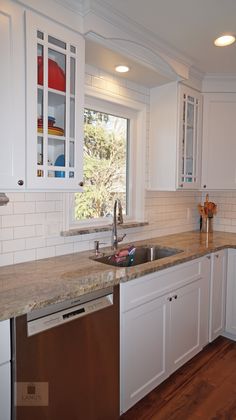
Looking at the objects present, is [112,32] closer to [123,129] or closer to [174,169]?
[123,129]

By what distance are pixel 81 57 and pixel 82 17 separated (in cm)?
24

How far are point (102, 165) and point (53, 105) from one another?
35.1 inches

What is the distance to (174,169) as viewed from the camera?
258 centimetres

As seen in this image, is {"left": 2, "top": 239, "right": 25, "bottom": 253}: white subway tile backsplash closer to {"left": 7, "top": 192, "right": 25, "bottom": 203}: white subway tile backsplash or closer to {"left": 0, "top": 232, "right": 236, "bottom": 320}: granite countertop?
{"left": 0, "top": 232, "right": 236, "bottom": 320}: granite countertop

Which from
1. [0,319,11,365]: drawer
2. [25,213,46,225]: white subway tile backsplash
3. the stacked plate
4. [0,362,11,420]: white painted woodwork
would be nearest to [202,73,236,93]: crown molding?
the stacked plate

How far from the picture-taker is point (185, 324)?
→ 219cm

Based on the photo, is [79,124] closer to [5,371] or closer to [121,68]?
[121,68]

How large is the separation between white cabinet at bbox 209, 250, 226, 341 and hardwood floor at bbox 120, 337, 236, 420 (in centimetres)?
26

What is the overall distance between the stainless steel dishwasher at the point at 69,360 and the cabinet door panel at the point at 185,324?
1.96 feet

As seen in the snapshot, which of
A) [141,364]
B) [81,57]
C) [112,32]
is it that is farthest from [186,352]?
[112,32]

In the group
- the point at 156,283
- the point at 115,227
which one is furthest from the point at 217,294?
the point at 115,227

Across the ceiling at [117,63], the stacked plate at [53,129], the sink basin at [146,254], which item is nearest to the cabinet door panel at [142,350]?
the sink basin at [146,254]

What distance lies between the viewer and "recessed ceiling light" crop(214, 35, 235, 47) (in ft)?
6.87

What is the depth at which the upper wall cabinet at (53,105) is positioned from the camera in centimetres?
147
